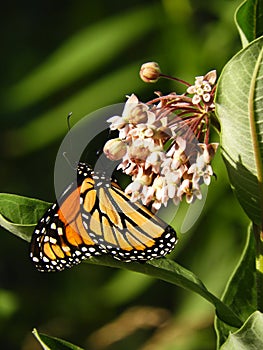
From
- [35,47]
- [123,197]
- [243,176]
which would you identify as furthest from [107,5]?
[243,176]

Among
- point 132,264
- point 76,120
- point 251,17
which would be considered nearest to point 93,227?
point 132,264

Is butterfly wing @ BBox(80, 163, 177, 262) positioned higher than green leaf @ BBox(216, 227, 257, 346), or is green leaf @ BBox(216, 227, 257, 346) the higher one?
butterfly wing @ BBox(80, 163, 177, 262)

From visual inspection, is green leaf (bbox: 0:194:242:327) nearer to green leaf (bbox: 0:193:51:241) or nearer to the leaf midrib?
green leaf (bbox: 0:193:51:241)

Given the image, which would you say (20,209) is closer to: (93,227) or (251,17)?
(93,227)

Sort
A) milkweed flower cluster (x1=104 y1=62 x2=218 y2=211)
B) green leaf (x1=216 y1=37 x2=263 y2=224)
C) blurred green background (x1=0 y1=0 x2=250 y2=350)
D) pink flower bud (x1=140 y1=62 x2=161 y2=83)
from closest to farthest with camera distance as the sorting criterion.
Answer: green leaf (x1=216 y1=37 x2=263 y2=224), milkweed flower cluster (x1=104 y1=62 x2=218 y2=211), pink flower bud (x1=140 y1=62 x2=161 y2=83), blurred green background (x1=0 y1=0 x2=250 y2=350)

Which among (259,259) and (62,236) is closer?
(259,259)

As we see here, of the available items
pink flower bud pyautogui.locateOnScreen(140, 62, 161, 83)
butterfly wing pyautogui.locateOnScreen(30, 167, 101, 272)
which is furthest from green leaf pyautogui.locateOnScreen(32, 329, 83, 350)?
pink flower bud pyautogui.locateOnScreen(140, 62, 161, 83)

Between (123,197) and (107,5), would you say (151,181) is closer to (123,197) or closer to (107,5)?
(123,197)
